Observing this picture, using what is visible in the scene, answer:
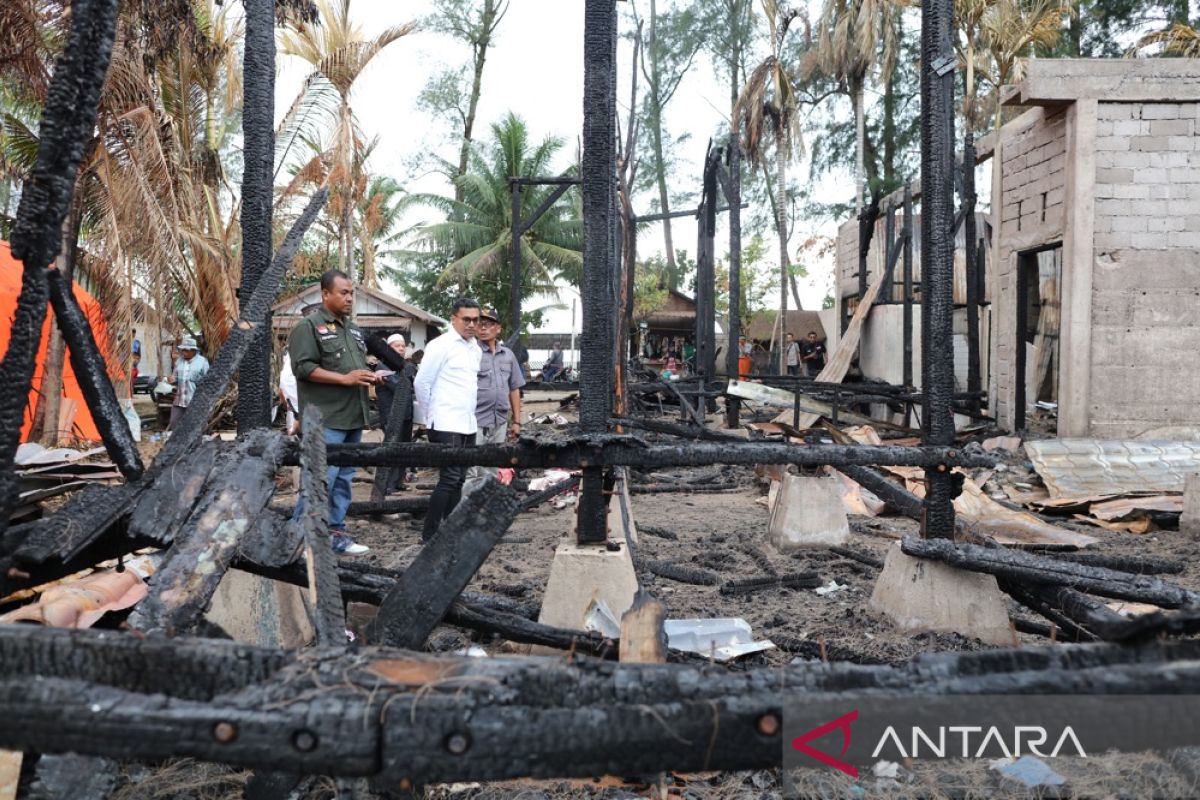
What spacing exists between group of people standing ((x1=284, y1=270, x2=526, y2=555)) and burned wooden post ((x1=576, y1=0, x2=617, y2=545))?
0.77 meters

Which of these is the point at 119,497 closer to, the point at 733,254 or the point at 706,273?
the point at 706,273

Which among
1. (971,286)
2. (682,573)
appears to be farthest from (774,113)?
(682,573)

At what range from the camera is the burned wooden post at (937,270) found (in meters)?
4.15

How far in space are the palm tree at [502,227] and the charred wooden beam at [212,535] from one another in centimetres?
2593

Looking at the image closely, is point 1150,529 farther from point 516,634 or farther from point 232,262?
point 232,262

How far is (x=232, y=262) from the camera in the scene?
13125 mm

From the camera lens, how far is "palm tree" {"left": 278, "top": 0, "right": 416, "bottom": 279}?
14828mm

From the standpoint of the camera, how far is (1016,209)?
11.4 m

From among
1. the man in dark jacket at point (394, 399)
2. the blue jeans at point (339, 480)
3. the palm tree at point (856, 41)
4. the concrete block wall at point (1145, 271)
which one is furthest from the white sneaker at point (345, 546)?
the palm tree at point (856, 41)

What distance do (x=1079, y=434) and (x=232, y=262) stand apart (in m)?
12.3

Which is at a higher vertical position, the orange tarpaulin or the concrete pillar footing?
the orange tarpaulin

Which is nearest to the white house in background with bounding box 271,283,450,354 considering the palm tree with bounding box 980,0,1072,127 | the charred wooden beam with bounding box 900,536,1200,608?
the palm tree with bounding box 980,0,1072,127

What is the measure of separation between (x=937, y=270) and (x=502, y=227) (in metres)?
26.4

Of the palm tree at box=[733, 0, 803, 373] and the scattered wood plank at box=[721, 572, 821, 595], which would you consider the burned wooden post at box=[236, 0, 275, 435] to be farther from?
the palm tree at box=[733, 0, 803, 373]
